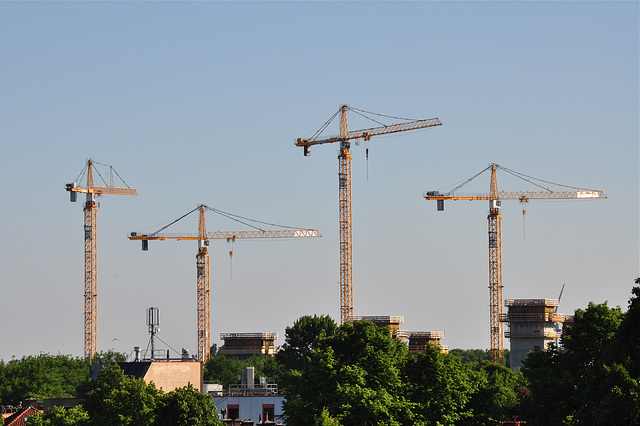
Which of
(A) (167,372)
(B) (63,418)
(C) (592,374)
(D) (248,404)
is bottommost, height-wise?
(D) (248,404)

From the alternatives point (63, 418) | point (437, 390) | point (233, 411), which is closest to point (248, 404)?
point (233, 411)

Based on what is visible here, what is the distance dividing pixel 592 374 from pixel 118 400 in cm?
4011

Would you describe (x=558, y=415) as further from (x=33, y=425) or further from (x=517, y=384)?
(x=517, y=384)

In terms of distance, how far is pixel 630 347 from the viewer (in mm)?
66250

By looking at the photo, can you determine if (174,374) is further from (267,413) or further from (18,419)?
(18,419)

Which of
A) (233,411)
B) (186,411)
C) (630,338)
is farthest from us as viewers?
(233,411)

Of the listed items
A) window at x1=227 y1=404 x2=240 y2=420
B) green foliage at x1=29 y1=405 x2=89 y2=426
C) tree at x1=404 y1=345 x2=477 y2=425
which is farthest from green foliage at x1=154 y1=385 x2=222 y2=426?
window at x1=227 y1=404 x2=240 y2=420

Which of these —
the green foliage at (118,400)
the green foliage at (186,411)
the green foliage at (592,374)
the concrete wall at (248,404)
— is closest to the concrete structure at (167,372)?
the concrete wall at (248,404)

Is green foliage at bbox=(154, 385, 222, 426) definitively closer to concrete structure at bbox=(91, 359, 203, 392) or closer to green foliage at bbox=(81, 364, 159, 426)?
green foliage at bbox=(81, 364, 159, 426)

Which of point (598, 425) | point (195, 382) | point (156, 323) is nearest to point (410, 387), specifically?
point (598, 425)

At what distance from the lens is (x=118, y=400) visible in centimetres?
8850

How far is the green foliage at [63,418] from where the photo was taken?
9431cm

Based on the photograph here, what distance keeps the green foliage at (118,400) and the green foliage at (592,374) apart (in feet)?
96.5

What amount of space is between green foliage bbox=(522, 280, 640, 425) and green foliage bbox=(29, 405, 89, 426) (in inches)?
1517
